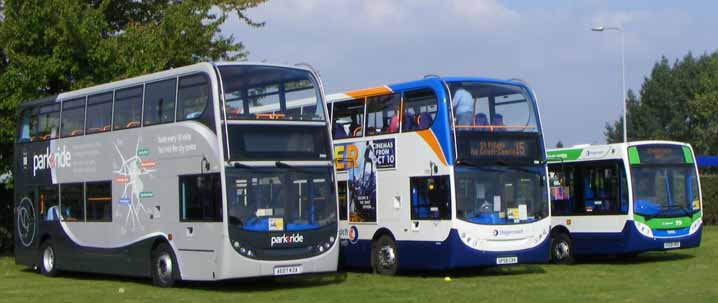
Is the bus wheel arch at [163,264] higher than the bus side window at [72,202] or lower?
lower

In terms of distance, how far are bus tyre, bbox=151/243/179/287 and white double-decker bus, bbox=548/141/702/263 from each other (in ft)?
32.2

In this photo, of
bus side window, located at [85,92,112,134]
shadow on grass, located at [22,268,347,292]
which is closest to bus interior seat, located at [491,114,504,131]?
shadow on grass, located at [22,268,347,292]

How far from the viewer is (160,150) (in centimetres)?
1986

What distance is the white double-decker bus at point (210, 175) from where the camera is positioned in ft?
59.8

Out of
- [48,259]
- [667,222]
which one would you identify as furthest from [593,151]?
[48,259]

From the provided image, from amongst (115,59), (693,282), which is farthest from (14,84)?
(693,282)

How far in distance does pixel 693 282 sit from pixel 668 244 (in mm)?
4878

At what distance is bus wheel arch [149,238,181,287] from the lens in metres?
19.6

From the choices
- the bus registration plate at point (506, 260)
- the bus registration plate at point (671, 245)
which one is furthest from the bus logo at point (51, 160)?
the bus registration plate at point (671, 245)

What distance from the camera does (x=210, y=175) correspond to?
1841cm

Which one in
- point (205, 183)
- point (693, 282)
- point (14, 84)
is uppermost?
point (14, 84)

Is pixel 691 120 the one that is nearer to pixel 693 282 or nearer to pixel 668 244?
pixel 668 244

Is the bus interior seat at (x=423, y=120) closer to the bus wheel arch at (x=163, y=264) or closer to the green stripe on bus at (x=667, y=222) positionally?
the bus wheel arch at (x=163, y=264)

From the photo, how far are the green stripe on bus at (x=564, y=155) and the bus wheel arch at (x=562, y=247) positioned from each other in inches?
64.4
